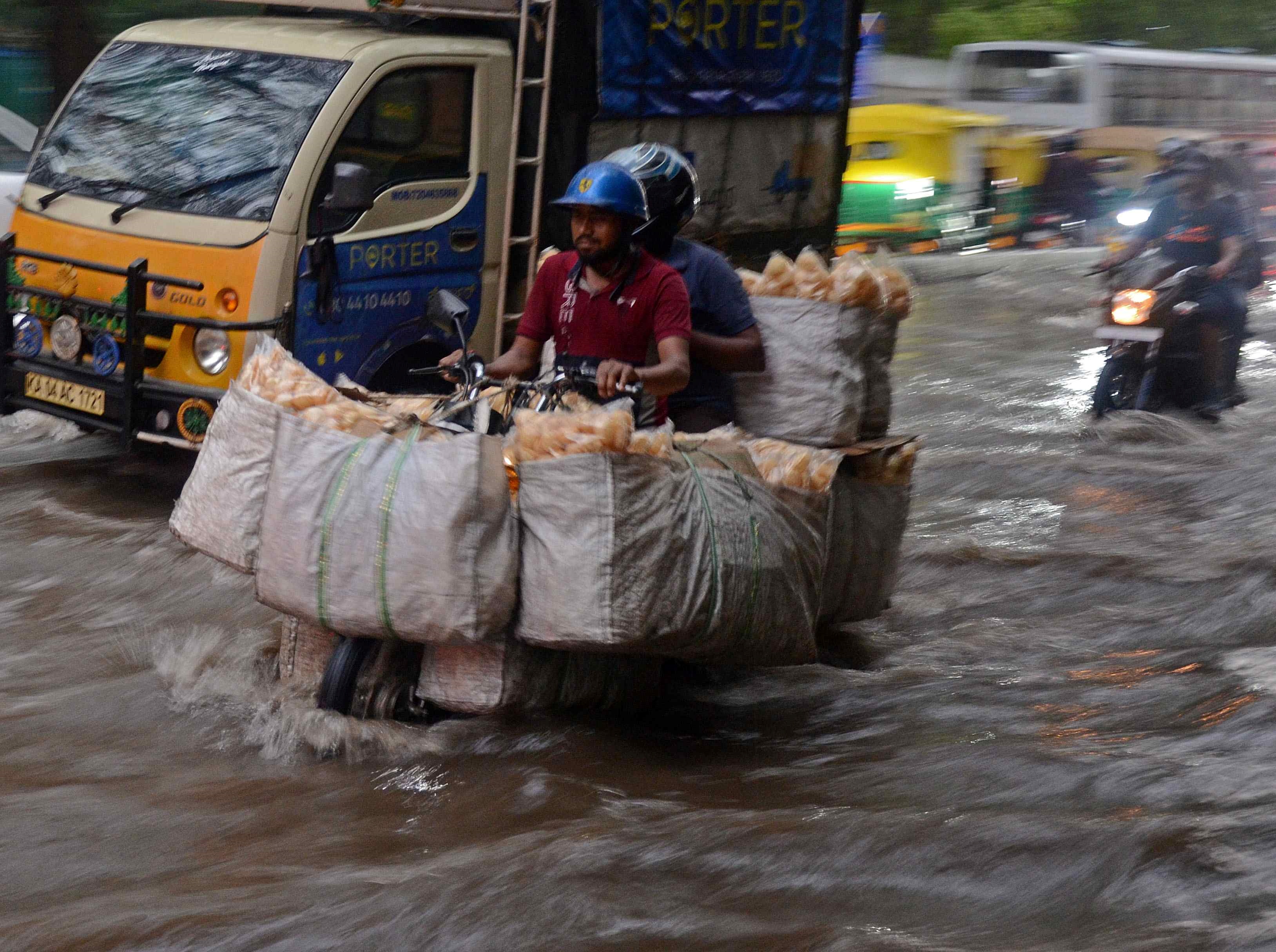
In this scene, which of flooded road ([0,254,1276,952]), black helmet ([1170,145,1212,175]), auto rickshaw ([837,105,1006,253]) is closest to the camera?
flooded road ([0,254,1276,952])

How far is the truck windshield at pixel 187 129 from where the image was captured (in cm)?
689

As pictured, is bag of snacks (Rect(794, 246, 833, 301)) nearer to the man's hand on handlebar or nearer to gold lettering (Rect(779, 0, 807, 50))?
the man's hand on handlebar

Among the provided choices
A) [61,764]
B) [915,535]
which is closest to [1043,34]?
[915,535]

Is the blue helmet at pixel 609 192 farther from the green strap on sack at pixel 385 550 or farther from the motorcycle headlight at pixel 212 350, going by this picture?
the motorcycle headlight at pixel 212 350

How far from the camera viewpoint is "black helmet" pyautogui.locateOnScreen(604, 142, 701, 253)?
466 centimetres

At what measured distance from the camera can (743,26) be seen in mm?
8750

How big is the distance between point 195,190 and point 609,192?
311 cm

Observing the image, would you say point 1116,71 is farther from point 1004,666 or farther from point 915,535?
point 1004,666

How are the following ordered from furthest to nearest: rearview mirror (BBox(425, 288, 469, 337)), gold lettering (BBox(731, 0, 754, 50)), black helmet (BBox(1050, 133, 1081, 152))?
black helmet (BBox(1050, 133, 1081, 152)) < gold lettering (BBox(731, 0, 754, 50)) < rearview mirror (BBox(425, 288, 469, 337))

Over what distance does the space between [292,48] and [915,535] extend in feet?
11.9

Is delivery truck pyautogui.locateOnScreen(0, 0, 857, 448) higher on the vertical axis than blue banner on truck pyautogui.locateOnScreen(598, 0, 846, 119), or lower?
lower

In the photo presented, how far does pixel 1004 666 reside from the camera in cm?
579

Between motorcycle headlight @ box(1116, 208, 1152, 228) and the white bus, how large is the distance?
33.3ft

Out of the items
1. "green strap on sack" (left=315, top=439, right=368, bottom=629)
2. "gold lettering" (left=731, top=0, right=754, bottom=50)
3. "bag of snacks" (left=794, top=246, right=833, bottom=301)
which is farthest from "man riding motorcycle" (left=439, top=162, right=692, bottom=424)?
"gold lettering" (left=731, top=0, right=754, bottom=50)
